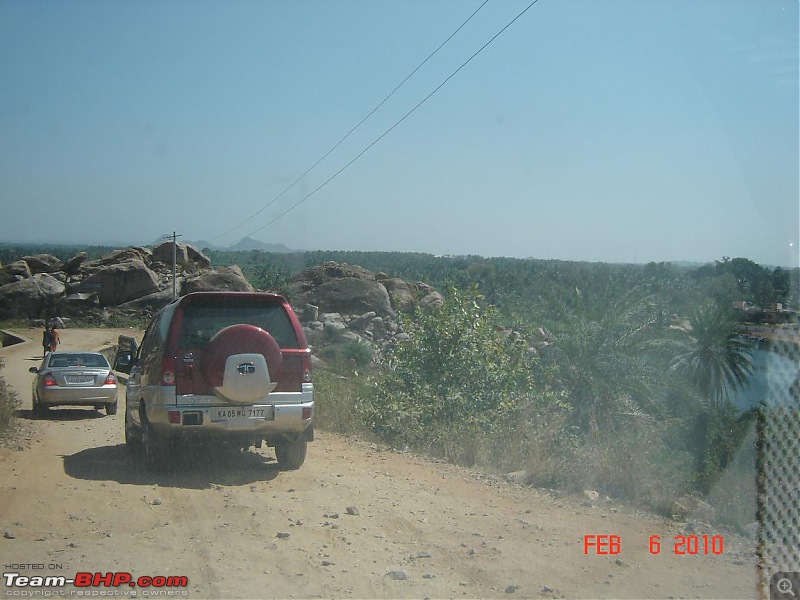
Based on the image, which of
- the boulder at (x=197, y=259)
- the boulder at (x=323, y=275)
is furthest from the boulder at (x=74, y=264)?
the boulder at (x=323, y=275)

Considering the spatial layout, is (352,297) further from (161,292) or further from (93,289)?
(93,289)

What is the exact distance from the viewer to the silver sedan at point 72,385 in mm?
16812

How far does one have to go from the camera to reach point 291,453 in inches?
396

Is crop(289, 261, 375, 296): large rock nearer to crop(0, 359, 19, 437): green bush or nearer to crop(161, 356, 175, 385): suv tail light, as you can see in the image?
crop(0, 359, 19, 437): green bush

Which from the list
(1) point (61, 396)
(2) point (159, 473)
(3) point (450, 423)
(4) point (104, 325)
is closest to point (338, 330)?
(4) point (104, 325)

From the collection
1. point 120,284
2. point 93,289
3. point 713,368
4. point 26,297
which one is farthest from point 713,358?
point 26,297

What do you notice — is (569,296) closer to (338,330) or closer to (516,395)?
(516,395)

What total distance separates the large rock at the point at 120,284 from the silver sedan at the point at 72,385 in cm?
4010

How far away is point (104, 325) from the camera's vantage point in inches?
2108

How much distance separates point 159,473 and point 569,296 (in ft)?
45.4

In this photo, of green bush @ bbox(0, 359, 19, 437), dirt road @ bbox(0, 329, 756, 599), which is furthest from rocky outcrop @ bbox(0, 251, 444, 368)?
dirt road @ bbox(0, 329, 756, 599)

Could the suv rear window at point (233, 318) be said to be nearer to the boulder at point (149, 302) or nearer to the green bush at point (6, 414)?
the green bush at point (6, 414)

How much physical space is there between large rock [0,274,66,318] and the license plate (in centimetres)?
5200

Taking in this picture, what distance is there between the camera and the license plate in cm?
919
